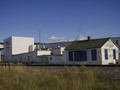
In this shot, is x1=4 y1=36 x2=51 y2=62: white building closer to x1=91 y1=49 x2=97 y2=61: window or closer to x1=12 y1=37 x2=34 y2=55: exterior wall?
x1=12 y1=37 x2=34 y2=55: exterior wall

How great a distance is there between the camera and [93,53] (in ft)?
115

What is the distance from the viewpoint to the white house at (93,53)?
34375 mm

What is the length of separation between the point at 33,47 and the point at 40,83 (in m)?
59.2

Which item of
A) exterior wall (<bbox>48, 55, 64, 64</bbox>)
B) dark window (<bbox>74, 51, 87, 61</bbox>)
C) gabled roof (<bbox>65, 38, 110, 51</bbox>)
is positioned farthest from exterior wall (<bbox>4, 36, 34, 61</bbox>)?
dark window (<bbox>74, 51, 87, 61</bbox>)

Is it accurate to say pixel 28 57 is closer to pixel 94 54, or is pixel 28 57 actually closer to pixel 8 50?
pixel 8 50

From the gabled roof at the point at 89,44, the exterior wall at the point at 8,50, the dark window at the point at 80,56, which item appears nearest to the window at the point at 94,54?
the gabled roof at the point at 89,44

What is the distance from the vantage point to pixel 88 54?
116 feet

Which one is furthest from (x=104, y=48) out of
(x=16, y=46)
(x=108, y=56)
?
(x=16, y=46)

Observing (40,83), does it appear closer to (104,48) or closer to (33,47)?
(104,48)

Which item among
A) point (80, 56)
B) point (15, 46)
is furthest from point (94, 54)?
point (15, 46)

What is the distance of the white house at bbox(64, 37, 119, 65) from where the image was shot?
34.4 m

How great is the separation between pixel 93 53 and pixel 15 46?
37.3 metres

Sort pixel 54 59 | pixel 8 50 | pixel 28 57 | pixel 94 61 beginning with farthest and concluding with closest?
1. pixel 8 50
2. pixel 28 57
3. pixel 54 59
4. pixel 94 61

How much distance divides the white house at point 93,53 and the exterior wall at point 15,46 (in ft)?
103
